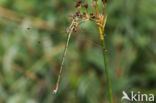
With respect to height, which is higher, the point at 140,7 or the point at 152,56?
the point at 140,7

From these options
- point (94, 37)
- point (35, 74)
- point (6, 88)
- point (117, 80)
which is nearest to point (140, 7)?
point (94, 37)

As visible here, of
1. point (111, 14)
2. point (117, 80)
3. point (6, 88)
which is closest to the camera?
point (117, 80)

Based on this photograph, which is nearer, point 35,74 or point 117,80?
point 117,80

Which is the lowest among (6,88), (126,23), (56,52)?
(6,88)

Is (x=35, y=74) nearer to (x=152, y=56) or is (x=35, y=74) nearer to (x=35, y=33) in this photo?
(x=35, y=33)

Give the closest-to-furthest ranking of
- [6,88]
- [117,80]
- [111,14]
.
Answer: [117,80] < [6,88] < [111,14]

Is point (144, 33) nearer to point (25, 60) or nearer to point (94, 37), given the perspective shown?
point (94, 37)
